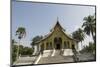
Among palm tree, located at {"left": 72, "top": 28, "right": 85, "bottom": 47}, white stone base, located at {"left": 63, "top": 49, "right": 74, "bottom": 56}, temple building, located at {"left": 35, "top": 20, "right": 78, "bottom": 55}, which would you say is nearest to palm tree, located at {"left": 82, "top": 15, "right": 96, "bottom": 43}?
palm tree, located at {"left": 72, "top": 28, "right": 85, "bottom": 47}

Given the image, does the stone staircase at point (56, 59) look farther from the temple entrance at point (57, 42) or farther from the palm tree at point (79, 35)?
the palm tree at point (79, 35)

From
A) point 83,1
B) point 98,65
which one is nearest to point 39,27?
point 83,1

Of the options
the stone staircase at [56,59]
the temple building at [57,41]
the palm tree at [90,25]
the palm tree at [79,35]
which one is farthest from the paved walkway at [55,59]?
the palm tree at [90,25]

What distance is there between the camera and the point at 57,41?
2680 millimetres

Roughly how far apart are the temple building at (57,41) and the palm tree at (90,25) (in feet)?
0.83

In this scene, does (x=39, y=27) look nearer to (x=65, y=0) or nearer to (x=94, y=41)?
(x=65, y=0)

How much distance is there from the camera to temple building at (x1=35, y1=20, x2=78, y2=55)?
8.59 ft

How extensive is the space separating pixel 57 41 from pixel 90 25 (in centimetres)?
54

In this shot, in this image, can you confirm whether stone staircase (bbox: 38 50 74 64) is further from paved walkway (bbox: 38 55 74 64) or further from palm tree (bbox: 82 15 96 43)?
palm tree (bbox: 82 15 96 43)

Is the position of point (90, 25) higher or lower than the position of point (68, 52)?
higher

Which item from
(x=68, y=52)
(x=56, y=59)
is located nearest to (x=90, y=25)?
(x=68, y=52)

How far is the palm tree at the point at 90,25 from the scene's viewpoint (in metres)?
2.82

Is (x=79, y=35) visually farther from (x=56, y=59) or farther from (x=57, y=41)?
(x=56, y=59)

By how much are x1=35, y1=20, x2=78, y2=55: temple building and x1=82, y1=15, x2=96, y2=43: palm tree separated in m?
0.25
